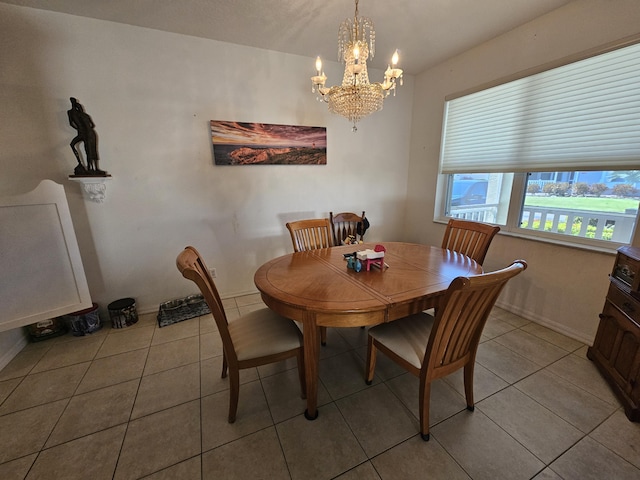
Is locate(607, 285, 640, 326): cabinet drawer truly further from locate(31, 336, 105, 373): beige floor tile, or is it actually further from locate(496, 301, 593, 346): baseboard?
locate(31, 336, 105, 373): beige floor tile

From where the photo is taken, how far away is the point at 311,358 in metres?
1.32

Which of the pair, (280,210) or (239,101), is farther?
(280,210)

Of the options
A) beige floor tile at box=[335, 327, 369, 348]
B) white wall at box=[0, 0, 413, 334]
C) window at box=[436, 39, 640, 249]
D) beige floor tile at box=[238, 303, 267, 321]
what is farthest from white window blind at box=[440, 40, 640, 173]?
beige floor tile at box=[238, 303, 267, 321]

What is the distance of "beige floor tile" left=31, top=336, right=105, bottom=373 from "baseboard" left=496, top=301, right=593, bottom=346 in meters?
3.76

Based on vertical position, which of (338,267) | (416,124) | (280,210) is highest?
(416,124)

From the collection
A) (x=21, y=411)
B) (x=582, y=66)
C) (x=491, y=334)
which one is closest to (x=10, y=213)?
(x=21, y=411)

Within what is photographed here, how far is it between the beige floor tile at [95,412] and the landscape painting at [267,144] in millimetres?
2050

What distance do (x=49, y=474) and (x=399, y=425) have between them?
1.72 meters

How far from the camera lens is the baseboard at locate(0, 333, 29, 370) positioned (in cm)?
187

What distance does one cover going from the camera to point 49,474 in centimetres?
118

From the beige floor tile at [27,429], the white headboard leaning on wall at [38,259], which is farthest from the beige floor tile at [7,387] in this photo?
the white headboard leaning on wall at [38,259]

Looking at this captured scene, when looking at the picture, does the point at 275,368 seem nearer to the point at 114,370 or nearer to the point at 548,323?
the point at 114,370

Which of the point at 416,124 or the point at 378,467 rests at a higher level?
the point at 416,124

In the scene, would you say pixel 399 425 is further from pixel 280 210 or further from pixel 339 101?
pixel 280 210
